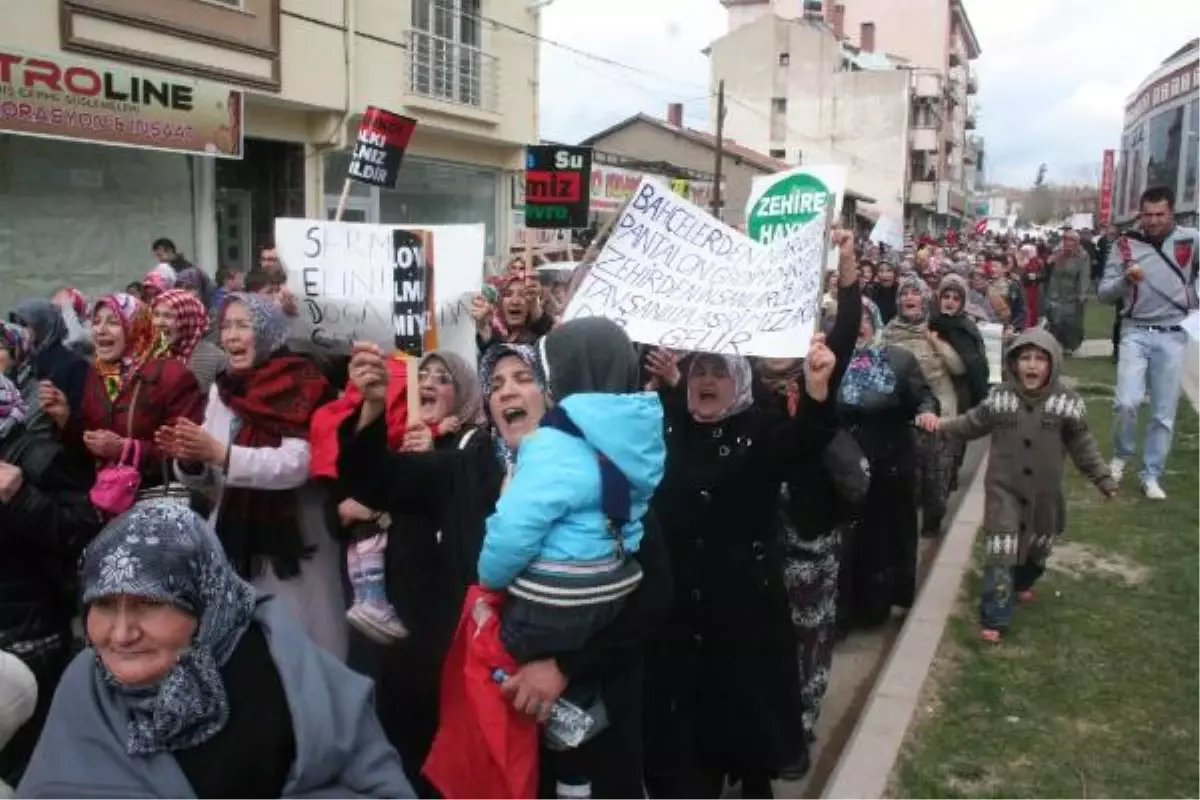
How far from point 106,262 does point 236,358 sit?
11.2m

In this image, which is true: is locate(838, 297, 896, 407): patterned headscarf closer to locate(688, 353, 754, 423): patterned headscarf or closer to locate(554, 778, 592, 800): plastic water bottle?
locate(688, 353, 754, 423): patterned headscarf

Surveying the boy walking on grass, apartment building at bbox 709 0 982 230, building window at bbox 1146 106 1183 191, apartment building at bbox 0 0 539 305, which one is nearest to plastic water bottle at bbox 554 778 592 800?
the boy walking on grass

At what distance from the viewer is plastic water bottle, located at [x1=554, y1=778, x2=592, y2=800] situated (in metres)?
2.82

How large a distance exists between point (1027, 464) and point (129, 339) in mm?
4053

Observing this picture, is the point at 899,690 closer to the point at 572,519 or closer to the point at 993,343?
the point at 572,519

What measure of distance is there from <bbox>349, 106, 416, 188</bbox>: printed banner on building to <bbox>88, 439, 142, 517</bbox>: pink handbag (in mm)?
2625

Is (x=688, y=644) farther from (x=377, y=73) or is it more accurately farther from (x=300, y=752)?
(x=377, y=73)

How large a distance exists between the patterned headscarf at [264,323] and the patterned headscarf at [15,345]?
1477 mm

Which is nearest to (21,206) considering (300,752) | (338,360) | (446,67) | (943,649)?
(446,67)

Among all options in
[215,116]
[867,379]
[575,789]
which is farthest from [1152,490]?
[215,116]

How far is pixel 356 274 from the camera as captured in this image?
12.7 ft

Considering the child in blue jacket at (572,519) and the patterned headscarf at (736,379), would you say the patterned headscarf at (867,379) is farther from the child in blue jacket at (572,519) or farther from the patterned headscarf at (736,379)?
the child in blue jacket at (572,519)

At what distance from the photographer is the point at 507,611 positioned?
2678 mm

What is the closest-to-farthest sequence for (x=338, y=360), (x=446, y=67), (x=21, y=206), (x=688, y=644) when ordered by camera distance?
1. (x=688, y=644)
2. (x=338, y=360)
3. (x=21, y=206)
4. (x=446, y=67)
